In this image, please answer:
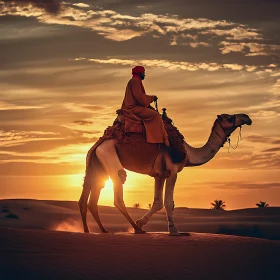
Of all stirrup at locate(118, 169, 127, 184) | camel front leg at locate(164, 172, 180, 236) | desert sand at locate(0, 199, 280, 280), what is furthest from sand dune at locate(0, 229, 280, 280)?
stirrup at locate(118, 169, 127, 184)

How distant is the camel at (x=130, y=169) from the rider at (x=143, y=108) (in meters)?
0.29

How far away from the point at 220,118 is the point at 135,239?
16.6 feet

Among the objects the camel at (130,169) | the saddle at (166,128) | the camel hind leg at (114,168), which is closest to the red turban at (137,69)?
the saddle at (166,128)

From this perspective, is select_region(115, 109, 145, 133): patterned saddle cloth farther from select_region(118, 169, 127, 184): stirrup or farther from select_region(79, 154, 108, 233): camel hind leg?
select_region(79, 154, 108, 233): camel hind leg

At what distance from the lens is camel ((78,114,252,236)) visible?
18672 millimetres

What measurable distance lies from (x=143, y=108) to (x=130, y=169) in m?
1.56

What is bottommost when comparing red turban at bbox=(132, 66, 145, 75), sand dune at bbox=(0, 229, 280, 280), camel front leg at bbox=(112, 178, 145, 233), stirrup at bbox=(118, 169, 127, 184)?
sand dune at bbox=(0, 229, 280, 280)

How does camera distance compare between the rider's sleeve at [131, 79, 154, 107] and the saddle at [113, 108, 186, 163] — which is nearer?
the saddle at [113, 108, 186, 163]

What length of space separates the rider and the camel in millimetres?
290

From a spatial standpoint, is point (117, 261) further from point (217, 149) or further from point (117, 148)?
point (217, 149)

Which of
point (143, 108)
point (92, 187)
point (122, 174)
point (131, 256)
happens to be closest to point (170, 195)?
point (122, 174)

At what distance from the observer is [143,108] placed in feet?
62.7

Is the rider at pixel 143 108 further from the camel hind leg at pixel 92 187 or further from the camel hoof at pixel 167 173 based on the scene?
the camel hind leg at pixel 92 187

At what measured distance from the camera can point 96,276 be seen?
45.8 ft
